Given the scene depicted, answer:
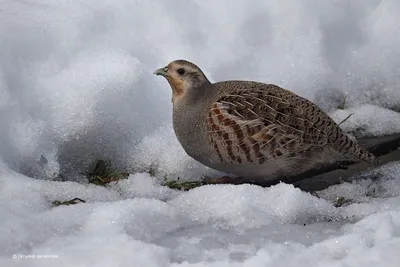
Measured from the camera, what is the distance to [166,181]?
4.52 metres

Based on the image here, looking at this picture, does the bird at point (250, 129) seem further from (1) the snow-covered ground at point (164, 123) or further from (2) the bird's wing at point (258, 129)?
(1) the snow-covered ground at point (164, 123)

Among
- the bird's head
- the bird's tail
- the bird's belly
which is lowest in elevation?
the bird's belly

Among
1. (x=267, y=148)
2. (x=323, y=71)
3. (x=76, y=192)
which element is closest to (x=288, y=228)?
(x=267, y=148)

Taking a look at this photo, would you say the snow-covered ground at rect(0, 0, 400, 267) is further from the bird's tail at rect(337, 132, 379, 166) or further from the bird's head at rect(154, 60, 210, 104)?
the bird's head at rect(154, 60, 210, 104)

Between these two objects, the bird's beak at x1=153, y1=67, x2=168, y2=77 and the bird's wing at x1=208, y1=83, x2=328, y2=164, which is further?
the bird's beak at x1=153, y1=67, x2=168, y2=77

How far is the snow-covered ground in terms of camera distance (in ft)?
11.3

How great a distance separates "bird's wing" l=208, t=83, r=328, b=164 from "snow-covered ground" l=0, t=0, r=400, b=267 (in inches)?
13.5

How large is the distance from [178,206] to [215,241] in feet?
1.43

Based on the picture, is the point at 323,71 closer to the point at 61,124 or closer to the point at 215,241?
the point at 61,124

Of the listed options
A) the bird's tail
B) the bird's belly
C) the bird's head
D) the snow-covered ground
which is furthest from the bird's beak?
the bird's tail

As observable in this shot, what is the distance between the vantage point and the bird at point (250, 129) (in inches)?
173

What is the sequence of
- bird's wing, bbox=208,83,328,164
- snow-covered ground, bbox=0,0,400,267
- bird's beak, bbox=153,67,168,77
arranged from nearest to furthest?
snow-covered ground, bbox=0,0,400,267 < bird's wing, bbox=208,83,328,164 < bird's beak, bbox=153,67,168,77

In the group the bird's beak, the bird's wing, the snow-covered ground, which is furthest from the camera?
the bird's beak

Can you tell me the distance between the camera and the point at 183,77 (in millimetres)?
4633
